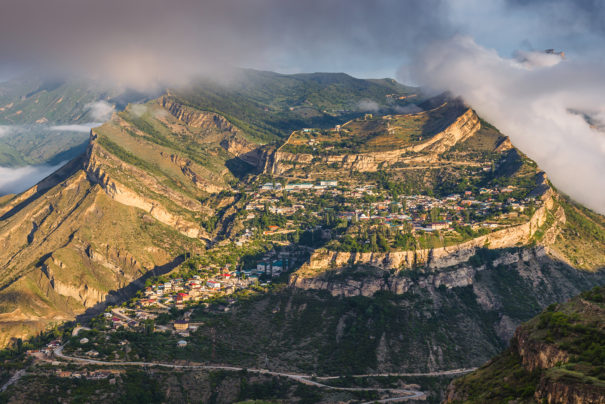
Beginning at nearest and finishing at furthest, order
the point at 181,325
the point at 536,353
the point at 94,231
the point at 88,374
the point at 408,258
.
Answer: the point at 536,353 → the point at 88,374 → the point at 181,325 → the point at 408,258 → the point at 94,231

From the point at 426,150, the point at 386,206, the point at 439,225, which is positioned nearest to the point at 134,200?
the point at 386,206

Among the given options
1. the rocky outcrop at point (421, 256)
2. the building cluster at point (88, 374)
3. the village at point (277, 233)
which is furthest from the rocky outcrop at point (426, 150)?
the building cluster at point (88, 374)

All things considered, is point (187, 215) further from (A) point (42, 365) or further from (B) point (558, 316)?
(B) point (558, 316)

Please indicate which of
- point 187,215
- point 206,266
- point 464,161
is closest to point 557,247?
point 464,161

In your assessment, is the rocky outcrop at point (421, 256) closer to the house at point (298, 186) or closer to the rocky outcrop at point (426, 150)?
the house at point (298, 186)

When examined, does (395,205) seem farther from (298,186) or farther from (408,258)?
(298,186)
